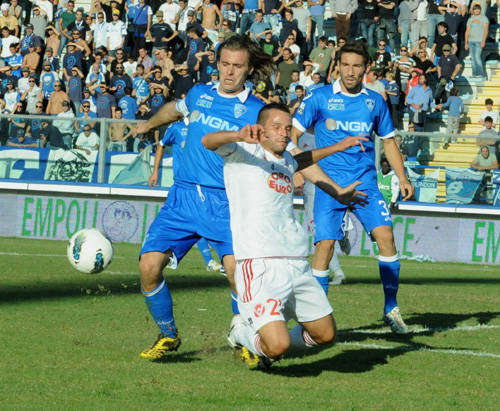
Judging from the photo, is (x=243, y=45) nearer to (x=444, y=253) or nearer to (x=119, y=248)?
(x=119, y=248)

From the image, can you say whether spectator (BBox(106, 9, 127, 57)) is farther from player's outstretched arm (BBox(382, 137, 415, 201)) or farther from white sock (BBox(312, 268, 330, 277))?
white sock (BBox(312, 268, 330, 277))

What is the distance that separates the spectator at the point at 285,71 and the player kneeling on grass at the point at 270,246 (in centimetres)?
1606

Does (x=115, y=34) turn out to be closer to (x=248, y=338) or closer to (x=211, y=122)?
(x=211, y=122)

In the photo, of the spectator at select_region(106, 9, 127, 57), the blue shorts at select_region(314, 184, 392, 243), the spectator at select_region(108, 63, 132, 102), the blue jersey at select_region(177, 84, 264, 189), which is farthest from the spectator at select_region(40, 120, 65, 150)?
the blue jersey at select_region(177, 84, 264, 189)

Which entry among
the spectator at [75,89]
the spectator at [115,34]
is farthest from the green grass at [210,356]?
the spectator at [115,34]

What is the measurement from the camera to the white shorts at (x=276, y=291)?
5727 millimetres

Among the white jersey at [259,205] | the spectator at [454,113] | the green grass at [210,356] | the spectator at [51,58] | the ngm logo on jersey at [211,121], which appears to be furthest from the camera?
the spectator at [51,58]

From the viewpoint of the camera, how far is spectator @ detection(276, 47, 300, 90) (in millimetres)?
21891

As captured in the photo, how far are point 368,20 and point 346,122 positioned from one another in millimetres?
15739

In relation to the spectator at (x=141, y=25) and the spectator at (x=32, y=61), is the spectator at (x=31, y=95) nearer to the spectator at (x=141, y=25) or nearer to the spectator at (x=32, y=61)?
the spectator at (x=32, y=61)

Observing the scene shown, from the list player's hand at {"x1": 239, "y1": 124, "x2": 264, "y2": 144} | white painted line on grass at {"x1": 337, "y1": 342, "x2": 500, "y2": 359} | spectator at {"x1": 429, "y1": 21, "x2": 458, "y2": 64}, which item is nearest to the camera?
player's hand at {"x1": 239, "y1": 124, "x2": 264, "y2": 144}

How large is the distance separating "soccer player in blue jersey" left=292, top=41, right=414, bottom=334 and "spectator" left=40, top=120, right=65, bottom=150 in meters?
9.99

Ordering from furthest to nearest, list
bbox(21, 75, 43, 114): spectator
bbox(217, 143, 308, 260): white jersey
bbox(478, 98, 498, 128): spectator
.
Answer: bbox(21, 75, 43, 114): spectator
bbox(478, 98, 498, 128): spectator
bbox(217, 143, 308, 260): white jersey

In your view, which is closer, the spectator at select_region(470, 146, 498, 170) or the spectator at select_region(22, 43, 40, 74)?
the spectator at select_region(470, 146, 498, 170)
